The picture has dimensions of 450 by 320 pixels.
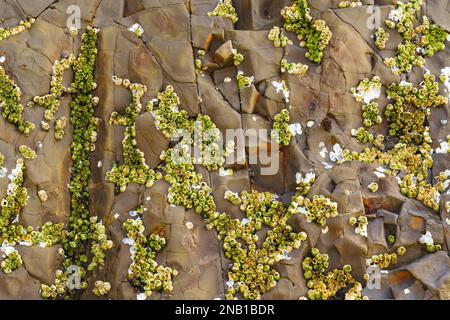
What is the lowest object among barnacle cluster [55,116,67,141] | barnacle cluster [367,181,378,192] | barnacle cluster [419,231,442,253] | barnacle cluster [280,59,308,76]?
barnacle cluster [419,231,442,253]

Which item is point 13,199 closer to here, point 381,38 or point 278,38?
point 278,38

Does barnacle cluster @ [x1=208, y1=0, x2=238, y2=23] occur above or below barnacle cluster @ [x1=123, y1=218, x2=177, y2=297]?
above

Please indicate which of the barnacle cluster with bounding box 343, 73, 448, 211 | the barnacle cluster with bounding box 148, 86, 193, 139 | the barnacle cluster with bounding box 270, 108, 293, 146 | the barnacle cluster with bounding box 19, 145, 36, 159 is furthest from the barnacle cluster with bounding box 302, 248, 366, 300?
the barnacle cluster with bounding box 19, 145, 36, 159

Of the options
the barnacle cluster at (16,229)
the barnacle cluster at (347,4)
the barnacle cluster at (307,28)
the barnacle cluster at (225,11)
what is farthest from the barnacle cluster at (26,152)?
the barnacle cluster at (347,4)

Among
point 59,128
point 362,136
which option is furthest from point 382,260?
point 59,128

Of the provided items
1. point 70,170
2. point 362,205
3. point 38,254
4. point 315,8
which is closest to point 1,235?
point 38,254

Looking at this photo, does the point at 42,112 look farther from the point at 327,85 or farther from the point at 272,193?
the point at 327,85

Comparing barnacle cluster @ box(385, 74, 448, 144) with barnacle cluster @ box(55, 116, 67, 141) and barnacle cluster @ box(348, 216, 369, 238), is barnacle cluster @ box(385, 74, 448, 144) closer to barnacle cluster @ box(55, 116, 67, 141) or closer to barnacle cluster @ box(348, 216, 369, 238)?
barnacle cluster @ box(348, 216, 369, 238)

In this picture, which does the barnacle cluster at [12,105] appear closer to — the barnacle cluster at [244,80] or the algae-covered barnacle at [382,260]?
the barnacle cluster at [244,80]
